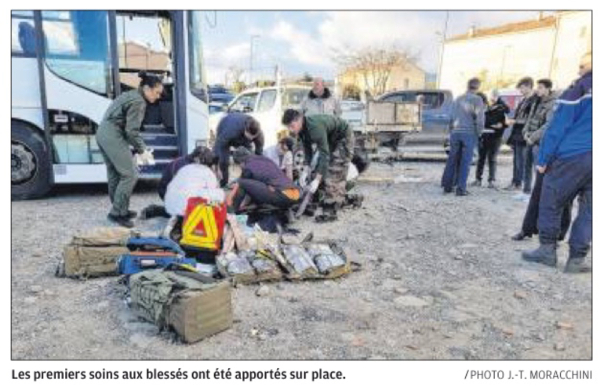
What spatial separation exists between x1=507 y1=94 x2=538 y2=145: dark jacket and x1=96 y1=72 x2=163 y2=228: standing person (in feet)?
16.1

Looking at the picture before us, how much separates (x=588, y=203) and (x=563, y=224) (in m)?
0.76

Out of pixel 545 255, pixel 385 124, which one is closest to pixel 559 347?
pixel 545 255

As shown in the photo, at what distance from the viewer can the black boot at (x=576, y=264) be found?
12.0ft

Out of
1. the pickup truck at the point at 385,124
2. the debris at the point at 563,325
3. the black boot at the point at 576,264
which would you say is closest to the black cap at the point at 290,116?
the black boot at the point at 576,264

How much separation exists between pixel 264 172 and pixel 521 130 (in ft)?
14.2

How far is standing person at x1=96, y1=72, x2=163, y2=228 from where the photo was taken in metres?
4.56

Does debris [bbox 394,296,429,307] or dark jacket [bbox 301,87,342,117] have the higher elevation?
dark jacket [bbox 301,87,342,117]

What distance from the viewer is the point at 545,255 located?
12.9 ft

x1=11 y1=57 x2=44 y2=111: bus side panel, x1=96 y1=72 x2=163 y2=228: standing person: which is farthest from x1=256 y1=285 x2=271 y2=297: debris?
x1=11 y1=57 x2=44 y2=111: bus side panel

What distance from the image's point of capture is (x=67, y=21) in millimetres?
5570

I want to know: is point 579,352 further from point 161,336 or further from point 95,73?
point 95,73

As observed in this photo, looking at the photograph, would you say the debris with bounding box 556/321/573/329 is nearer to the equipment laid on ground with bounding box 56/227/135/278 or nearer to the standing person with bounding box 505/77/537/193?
the equipment laid on ground with bounding box 56/227/135/278

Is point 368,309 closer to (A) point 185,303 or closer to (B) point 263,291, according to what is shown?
(B) point 263,291

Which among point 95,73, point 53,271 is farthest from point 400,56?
point 53,271
